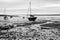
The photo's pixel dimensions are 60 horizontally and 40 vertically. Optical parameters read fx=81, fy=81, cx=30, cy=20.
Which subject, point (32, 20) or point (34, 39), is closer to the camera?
point (34, 39)

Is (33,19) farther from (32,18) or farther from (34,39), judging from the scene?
(34,39)

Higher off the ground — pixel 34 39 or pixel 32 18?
pixel 34 39

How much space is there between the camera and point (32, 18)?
99.1 ft

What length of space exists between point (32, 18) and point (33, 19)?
528 mm

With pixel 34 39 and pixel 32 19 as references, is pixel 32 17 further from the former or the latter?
pixel 34 39

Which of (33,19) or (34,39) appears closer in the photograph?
(34,39)

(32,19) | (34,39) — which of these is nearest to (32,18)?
(32,19)

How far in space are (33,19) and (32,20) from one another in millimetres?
601

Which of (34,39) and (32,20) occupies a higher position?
(34,39)

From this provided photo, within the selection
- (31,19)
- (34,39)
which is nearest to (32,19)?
(31,19)

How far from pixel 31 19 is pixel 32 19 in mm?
377

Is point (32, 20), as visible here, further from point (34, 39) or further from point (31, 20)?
point (34, 39)

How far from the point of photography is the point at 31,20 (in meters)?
30.5

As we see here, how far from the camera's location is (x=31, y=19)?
30.4 m
